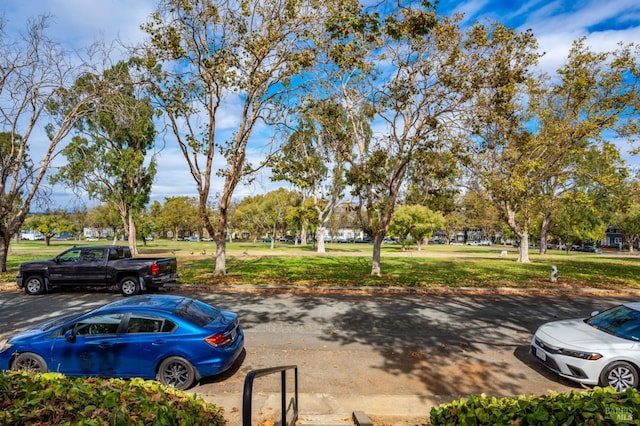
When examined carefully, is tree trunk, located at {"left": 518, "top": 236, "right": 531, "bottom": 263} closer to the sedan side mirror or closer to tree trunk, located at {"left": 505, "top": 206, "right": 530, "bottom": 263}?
tree trunk, located at {"left": 505, "top": 206, "right": 530, "bottom": 263}

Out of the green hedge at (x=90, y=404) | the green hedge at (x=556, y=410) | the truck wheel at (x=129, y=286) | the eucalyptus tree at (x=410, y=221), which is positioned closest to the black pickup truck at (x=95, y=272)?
the truck wheel at (x=129, y=286)

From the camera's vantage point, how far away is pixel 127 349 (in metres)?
6.27

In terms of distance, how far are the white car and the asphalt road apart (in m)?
0.43

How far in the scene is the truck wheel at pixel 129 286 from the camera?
14477 millimetres

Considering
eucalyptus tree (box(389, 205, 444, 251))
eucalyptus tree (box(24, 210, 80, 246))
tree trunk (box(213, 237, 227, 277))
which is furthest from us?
eucalyptus tree (box(24, 210, 80, 246))

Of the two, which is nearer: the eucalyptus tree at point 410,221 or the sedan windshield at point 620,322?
the sedan windshield at point 620,322

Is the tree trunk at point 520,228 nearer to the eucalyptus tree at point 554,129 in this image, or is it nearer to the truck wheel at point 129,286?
the eucalyptus tree at point 554,129

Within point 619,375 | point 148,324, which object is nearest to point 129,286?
point 148,324

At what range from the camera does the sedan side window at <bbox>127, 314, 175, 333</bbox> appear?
6.42 m

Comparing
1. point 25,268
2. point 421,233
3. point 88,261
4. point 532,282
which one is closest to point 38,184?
point 25,268

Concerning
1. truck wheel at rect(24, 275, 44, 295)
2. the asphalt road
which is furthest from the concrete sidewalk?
truck wheel at rect(24, 275, 44, 295)

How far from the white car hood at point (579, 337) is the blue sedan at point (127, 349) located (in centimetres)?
571

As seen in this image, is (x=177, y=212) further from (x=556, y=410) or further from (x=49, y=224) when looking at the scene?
(x=556, y=410)

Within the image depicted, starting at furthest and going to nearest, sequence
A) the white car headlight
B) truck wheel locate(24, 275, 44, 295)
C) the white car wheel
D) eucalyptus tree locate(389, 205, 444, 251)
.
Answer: eucalyptus tree locate(389, 205, 444, 251)
truck wheel locate(24, 275, 44, 295)
the white car headlight
the white car wheel
